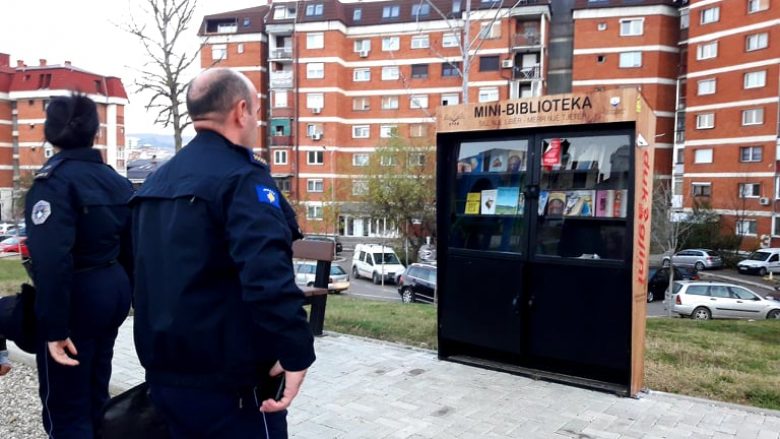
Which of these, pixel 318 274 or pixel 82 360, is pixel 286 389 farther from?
pixel 318 274

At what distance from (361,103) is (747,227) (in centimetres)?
3110

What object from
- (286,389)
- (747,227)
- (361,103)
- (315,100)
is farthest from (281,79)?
(286,389)

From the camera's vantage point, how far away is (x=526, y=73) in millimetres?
46000

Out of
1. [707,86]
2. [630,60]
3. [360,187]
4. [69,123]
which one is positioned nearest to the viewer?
[69,123]

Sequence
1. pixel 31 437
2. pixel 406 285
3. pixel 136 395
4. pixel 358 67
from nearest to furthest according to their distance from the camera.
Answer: pixel 136 395, pixel 31 437, pixel 406 285, pixel 358 67

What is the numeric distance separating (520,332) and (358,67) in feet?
157

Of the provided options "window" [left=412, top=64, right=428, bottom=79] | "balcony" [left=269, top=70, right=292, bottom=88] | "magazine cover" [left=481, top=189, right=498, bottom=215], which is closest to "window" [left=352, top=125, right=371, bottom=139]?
"window" [left=412, top=64, right=428, bottom=79]

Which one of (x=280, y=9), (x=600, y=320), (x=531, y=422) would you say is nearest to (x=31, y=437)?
(x=531, y=422)

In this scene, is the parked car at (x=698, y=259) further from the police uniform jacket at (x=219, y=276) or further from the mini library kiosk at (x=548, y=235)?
the police uniform jacket at (x=219, y=276)

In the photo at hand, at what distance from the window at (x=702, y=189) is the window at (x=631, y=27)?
12237 mm

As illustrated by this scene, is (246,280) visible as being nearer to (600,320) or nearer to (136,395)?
(136,395)

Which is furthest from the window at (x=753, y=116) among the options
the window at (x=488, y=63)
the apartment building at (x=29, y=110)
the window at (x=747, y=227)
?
the apartment building at (x=29, y=110)

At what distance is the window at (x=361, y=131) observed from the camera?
51.2 metres

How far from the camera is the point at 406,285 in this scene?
22.8 m
